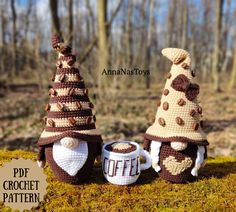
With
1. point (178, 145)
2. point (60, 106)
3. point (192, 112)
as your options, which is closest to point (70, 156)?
point (60, 106)

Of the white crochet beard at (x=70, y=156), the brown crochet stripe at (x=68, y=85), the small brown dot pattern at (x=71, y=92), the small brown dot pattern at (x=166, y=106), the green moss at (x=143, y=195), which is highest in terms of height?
the brown crochet stripe at (x=68, y=85)

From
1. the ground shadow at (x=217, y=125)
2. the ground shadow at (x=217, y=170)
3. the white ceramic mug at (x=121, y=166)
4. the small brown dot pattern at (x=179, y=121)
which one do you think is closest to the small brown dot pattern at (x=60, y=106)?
the white ceramic mug at (x=121, y=166)

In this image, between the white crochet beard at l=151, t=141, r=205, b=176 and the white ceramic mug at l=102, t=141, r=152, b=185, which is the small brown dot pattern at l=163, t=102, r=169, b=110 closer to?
the white crochet beard at l=151, t=141, r=205, b=176

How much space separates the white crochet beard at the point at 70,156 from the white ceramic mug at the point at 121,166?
0.16 metres

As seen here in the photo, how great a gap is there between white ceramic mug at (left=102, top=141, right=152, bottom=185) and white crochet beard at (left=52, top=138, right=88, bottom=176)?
16cm

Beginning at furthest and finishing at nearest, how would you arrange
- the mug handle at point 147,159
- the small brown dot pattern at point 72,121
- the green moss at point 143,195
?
1. the mug handle at point 147,159
2. the small brown dot pattern at point 72,121
3. the green moss at point 143,195

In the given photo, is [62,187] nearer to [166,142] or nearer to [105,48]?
[166,142]

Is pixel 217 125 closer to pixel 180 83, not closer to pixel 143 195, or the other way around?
pixel 180 83

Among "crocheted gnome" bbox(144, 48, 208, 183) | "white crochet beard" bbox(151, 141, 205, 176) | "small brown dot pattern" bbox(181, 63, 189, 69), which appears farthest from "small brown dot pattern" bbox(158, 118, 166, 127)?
"small brown dot pattern" bbox(181, 63, 189, 69)

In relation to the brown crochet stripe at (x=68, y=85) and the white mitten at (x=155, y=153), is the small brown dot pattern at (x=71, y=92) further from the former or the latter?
the white mitten at (x=155, y=153)

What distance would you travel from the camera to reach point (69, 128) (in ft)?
8.73

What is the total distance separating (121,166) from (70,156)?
356mm

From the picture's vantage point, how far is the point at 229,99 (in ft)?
40.0

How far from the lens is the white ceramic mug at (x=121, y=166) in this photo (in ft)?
8.92
